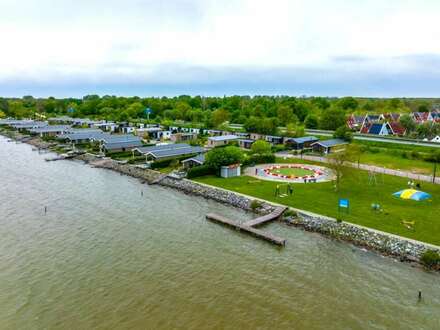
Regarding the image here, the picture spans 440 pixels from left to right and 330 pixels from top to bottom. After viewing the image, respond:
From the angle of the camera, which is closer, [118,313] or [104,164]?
[118,313]

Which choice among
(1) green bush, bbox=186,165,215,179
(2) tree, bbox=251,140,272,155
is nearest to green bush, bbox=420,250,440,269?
(1) green bush, bbox=186,165,215,179

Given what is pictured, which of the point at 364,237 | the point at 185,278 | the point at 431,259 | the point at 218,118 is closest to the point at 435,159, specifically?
the point at 364,237

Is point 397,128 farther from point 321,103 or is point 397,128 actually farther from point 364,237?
point 364,237

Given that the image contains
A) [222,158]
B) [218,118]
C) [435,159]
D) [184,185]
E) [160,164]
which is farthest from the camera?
[218,118]

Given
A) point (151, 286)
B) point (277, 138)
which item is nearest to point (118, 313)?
point (151, 286)

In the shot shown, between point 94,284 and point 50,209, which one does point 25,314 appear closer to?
point 94,284

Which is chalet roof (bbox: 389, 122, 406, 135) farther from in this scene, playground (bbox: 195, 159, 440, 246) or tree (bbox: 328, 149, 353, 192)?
tree (bbox: 328, 149, 353, 192)
